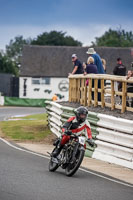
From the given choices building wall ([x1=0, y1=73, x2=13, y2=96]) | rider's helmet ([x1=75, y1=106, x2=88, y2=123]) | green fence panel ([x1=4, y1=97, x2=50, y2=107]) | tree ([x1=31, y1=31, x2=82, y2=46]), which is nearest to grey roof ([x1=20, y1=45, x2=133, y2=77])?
building wall ([x1=0, y1=73, x2=13, y2=96])

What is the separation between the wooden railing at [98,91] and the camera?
1524 centimetres

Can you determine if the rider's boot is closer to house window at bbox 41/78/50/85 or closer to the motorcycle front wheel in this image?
the motorcycle front wheel

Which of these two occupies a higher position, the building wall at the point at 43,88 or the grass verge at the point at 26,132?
the grass verge at the point at 26,132

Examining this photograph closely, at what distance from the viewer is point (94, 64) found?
1889 cm

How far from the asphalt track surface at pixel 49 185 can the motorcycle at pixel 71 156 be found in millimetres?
170

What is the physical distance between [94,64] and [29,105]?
1640 inches

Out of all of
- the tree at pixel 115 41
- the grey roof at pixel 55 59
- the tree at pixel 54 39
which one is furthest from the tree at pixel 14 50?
the grey roof at pixel 55 59

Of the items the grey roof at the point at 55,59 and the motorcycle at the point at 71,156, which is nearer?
the motorcycle at the point at 71,156

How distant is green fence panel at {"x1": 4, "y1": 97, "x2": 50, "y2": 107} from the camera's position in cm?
5916

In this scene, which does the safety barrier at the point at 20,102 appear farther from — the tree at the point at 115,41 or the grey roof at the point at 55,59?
the tree at the point at 115,41

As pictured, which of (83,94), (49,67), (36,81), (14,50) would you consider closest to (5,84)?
(36,81)

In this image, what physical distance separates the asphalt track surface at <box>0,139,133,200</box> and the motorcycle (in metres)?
0.17

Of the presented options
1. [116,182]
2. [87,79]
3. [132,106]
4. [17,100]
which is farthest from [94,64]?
[17,100]

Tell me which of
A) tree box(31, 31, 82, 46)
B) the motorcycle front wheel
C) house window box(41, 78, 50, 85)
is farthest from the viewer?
tree box(31, 31, 82, 46)
